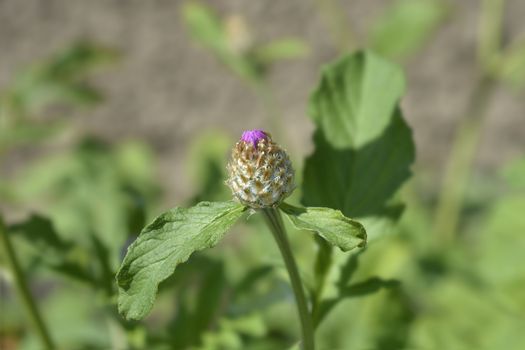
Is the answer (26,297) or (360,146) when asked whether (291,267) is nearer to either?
(360,146)

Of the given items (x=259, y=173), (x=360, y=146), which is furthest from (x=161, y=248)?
(x=360, y=146)

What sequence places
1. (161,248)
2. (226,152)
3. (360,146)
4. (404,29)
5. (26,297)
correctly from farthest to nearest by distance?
(226,152) < (404,29) < (26,297) < (360,146) < (161,248)

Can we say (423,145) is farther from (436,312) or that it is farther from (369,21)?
(436,312)

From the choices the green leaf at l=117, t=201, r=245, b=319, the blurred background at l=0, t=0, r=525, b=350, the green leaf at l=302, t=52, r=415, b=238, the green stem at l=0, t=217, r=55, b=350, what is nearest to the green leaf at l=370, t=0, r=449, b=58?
the blurred background at l=0, t=0, r=525, b=350

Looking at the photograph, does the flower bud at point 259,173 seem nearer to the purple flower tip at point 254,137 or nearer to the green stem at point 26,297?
the purple flower tip at point 254,137

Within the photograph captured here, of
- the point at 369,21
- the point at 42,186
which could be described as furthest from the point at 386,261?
the point at 369,21

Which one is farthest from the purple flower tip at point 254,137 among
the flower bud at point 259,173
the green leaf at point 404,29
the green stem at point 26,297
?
the green leaf at point 404,29
